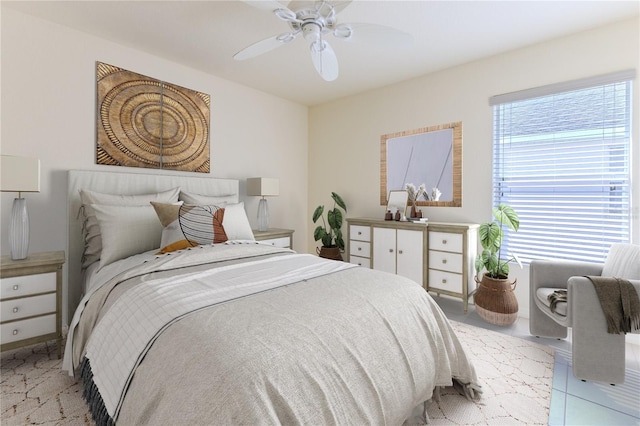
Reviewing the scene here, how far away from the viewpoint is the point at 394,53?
3031 millimetres

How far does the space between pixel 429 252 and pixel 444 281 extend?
0.33m

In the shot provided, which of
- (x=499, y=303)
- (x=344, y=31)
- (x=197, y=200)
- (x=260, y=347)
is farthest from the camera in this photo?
(x=197, y=200)

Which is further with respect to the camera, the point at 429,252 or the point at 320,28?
the point at 429,252

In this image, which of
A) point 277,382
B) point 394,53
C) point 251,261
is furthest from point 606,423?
point 394,53

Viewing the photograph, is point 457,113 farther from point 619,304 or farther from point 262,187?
point 262,187

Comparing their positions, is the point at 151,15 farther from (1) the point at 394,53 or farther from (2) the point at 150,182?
(1) the point at 394,53

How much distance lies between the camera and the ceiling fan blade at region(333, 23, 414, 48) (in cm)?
190

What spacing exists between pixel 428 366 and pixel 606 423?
0.99m

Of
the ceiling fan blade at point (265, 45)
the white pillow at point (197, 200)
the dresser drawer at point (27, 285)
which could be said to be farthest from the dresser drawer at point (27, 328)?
the ceiling fan blade at point (265, 45)

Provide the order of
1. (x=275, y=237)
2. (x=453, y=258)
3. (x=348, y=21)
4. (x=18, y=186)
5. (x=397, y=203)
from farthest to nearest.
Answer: (x=397, y=203)
(x=275, y=237)
(x=453, y=258)
(x=348, y=21)
(x=18, y=186)

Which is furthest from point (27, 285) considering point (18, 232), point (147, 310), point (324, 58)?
point (324, 58)

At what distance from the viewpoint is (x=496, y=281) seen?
271 cm

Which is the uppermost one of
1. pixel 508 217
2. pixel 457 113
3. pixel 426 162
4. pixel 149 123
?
pixel 457 113

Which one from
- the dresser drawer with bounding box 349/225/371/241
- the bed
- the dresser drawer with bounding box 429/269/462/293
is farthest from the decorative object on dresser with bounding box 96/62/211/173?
the dresser drawer with bounding box 429/269/462/293
